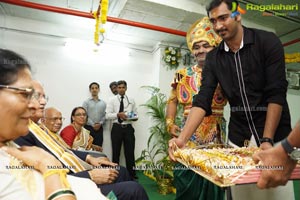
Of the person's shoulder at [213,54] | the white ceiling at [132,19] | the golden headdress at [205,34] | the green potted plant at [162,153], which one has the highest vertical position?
the white ceiling at [132,19]

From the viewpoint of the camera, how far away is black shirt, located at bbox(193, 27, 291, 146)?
1.25 m

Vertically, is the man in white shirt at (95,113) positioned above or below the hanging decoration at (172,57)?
below

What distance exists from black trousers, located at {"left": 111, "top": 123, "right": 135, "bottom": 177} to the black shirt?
10.4 ft

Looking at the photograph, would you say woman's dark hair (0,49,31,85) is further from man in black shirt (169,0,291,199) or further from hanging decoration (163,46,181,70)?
hanging decoration (163,46,181,70)

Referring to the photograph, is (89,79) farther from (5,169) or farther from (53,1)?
(5,169)

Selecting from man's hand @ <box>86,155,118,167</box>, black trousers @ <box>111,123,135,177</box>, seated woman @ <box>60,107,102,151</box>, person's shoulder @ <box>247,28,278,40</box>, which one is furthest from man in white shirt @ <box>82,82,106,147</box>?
person's shoulder @ <box>247,28,278,40</box>


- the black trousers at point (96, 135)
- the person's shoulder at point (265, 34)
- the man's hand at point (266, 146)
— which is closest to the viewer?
the man's hand at point (266, 146)

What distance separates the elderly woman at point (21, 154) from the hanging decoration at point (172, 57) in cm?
420

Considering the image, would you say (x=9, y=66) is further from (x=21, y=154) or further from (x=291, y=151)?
(x=291, y=151)

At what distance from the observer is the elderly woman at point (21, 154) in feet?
2.29

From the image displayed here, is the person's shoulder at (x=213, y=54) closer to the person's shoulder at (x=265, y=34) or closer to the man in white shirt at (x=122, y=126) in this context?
the person's shoulder at (x=265, y=34)

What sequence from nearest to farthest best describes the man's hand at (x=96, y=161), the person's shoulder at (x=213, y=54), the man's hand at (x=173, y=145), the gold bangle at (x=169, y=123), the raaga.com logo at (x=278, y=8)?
the man's hand at (x=173, y=145), the person's shoulder at (x=213, y=54), the man's hand at (x=96, y=161), the gold bangle at (x=169, y=123), the raaga.com logo at (x=278, y=8)

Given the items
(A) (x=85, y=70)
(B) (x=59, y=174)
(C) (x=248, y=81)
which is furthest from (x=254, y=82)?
(A) (x=85, y=70)

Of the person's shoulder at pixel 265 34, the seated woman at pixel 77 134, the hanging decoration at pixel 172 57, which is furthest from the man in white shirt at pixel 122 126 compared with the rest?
the person's shoulder at pixel 265 34
